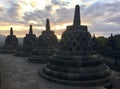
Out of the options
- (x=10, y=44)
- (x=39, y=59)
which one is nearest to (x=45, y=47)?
(x=39, y=59)

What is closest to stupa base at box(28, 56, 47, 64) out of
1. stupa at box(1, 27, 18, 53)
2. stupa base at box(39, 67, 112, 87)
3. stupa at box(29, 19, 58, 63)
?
stupa at box(29, 19, 58, 63)

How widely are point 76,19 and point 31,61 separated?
12679mm

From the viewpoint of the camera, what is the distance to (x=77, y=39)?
18.0m

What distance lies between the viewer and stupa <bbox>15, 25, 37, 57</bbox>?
116 feet

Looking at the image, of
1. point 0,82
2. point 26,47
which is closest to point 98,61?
point 0,82

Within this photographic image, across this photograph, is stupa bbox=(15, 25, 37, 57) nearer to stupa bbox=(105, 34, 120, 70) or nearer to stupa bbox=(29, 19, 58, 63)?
stupa bbox=(29, 19, 58, 63)

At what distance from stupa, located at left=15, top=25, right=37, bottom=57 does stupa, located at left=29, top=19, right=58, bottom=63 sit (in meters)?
7.06

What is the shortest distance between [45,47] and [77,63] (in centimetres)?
1310

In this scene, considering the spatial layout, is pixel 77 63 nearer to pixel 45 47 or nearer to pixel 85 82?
pixel 85 82

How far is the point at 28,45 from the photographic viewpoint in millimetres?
36469

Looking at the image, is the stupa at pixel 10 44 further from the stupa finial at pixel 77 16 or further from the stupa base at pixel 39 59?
the stupa finial at pixel 77 16

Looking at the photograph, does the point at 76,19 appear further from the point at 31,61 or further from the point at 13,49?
the point at 13,49

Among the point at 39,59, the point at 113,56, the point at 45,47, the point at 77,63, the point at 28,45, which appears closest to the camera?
the point at 77,63

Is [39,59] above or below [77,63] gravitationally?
below
